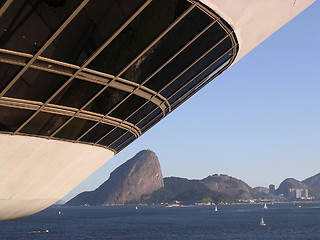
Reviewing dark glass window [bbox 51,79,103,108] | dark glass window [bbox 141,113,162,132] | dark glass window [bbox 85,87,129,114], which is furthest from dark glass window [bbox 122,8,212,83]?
dark glass window [bbox 141,113,162,132]

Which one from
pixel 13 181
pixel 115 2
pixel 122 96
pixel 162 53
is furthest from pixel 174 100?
pixel 115 2

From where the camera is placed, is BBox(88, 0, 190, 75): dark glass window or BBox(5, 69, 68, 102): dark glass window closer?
BBox(88, 0, 190, 75): dark glass window

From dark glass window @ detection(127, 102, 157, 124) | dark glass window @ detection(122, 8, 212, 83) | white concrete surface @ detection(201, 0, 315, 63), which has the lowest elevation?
dark glass window @ detection(127, 102, 157, 124)

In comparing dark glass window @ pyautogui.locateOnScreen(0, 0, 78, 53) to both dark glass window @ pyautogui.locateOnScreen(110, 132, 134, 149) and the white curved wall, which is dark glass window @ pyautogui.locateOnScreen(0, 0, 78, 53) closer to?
the white curved wall

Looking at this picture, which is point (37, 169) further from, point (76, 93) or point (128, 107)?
point (76, 93)

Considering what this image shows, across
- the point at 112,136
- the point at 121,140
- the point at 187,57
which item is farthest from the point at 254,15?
the point at 121,140

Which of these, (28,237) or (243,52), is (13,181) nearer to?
(243,52)
